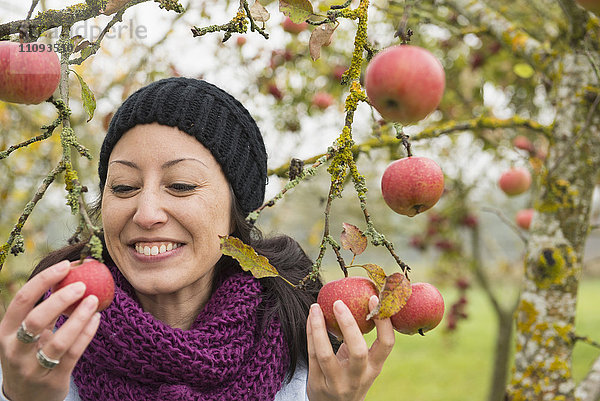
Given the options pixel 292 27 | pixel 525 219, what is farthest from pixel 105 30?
pixel 525 219

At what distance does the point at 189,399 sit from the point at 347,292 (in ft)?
2.03

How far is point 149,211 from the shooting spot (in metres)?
1.30

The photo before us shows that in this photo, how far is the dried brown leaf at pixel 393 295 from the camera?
1.03m

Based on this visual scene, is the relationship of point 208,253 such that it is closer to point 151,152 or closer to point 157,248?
point 157,248

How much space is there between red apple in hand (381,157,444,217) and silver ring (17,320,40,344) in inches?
25.7

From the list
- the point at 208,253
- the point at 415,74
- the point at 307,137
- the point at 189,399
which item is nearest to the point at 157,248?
the point at 208,253

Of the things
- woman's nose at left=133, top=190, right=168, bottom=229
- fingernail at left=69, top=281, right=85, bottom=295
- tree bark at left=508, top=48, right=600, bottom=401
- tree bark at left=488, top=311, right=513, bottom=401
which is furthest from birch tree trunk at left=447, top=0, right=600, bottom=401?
tree bark at left=488, top=311, right=513, bottom=401

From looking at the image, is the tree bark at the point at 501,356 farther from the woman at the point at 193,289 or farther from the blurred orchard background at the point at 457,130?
the woman at the point at 193,289

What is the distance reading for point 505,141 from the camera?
3.84m

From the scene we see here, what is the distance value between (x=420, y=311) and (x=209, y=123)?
0.76 m

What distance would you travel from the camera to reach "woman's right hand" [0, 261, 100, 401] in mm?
881

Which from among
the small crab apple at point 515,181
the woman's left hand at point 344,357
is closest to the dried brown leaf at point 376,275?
the woman's left hand at point 344,357

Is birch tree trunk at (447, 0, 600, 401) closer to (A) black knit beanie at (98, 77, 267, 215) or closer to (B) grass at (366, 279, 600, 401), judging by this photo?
(A) black knit beanie at (98, 77, 267, 215)

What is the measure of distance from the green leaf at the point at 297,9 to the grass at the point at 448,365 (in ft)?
15.0
